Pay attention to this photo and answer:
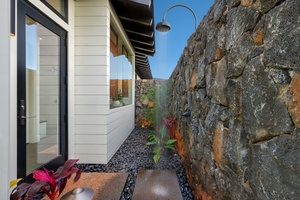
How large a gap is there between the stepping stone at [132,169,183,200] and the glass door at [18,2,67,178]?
1.41 m

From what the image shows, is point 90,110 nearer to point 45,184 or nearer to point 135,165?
point 135,165

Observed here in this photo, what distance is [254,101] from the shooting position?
0.91 meters

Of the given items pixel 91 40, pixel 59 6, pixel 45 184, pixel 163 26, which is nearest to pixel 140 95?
pixel 163 26

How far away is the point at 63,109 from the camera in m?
2.96

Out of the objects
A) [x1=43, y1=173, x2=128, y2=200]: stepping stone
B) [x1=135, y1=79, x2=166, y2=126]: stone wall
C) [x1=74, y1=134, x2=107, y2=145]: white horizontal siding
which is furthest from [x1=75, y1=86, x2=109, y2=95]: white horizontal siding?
[x1=135, y1=79, x2=166, y2=126]: stone wall

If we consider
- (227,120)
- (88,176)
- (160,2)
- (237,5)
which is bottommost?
(88,176)

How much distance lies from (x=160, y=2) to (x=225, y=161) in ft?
24.9

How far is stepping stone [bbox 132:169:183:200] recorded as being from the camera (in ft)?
7.07

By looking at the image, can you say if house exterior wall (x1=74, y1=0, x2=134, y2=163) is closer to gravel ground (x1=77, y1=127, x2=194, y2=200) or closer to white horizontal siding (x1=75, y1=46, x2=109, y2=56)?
white horizontal siding (x1=75, y1=46, x2=109, y2=56)

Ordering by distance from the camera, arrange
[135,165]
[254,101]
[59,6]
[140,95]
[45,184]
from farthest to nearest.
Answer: [140,95]
[135,165]
[59,6]
[45,184]
[254,101]

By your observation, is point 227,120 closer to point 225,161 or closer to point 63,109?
point 225,161

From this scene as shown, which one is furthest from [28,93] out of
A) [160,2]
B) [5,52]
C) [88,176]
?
[160,2]

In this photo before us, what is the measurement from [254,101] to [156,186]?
1.97 meters

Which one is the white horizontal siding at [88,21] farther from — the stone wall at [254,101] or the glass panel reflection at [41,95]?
the stone wall at [254,101]
